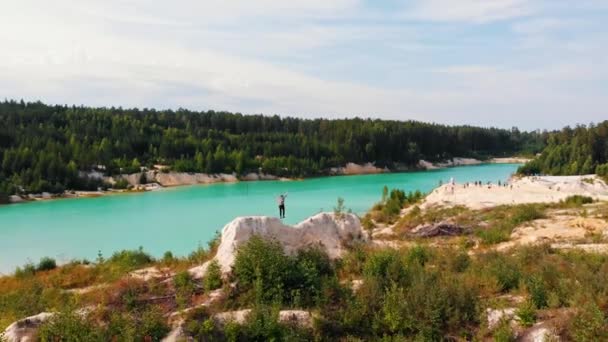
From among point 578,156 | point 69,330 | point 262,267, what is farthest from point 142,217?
point 578,156

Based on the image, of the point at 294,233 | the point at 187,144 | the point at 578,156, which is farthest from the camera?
the point at 187,144

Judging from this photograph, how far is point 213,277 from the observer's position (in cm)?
1184

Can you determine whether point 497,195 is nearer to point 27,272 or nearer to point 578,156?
point 27,272

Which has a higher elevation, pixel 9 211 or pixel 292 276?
pixel 292 276

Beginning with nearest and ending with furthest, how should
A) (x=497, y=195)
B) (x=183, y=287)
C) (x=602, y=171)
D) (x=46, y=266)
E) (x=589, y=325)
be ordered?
(x=589, y=325)
(x=183, y=287)
(x=46, y=266)
(x=497, y=195)
(x=602, y=171)

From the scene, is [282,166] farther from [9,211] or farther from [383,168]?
[9,211]

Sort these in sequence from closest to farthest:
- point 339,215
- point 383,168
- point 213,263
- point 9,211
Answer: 1. point 213,263
2. point 339,215
3. point 9,211
4. point 383,168

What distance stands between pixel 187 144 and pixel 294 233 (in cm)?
8966

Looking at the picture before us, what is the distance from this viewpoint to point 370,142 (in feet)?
383

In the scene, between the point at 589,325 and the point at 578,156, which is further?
the point at 578,156

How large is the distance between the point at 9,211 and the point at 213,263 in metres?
54.3

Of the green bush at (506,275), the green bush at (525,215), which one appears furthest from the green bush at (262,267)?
the green bush at (525,215)

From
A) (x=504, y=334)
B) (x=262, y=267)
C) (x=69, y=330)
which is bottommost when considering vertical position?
(x=69, y=330)

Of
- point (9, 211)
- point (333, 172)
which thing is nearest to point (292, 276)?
point (9, 211)
